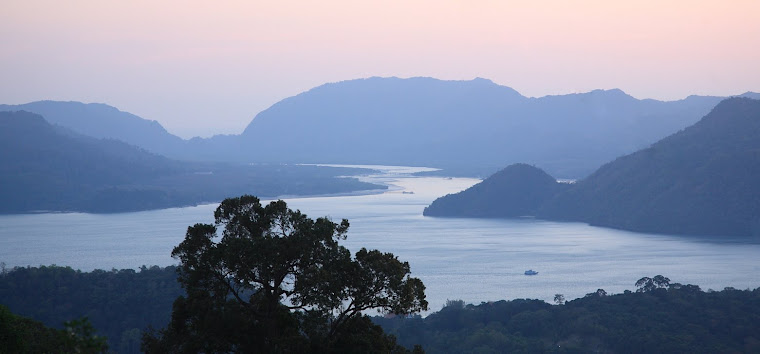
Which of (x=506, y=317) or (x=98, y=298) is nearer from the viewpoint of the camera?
(x=506, y=317)

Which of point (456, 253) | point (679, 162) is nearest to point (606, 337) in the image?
point (456, 253)

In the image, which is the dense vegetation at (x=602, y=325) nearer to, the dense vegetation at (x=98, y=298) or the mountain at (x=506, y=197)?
the dense vegetation at (x=98, y=298)

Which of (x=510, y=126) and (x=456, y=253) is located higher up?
(x=510, y=126)

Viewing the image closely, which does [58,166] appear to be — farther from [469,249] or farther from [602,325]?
[602,325]

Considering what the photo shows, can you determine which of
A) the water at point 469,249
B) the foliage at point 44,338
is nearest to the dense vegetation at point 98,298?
the water at point 469,249

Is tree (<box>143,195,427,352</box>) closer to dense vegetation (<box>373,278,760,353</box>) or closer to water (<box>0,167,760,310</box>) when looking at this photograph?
dense vegetation (<box>373,278,760,353</box>)

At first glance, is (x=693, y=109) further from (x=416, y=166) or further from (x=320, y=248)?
(x=320, y=248)

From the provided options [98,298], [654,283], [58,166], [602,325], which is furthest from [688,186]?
[58,166]
